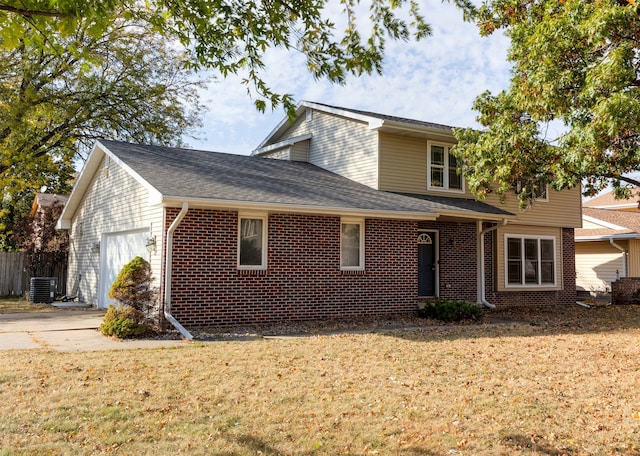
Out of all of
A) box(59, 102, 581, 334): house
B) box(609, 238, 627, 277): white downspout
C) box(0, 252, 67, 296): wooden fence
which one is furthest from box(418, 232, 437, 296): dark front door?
box(0, 252, 67, 296): wooden fence

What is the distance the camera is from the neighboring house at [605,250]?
23109mm

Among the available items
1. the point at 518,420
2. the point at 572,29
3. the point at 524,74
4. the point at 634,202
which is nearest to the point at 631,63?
the point at 572,29

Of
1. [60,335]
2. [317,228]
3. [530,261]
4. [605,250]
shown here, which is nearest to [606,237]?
[605,250]

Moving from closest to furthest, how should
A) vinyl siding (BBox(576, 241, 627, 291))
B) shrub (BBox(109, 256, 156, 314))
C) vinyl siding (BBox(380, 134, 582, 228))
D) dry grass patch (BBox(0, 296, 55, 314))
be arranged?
shrub (BBox(109, 256, 156, 314)) → dry grass patch (BBox(0, 296, 55, 314)) → vinyl siding (BBox(380, 134, 582, 228)) → vinyl siding (BBox(576, 241, 627, 291))

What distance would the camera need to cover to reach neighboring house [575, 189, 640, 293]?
75.8ft

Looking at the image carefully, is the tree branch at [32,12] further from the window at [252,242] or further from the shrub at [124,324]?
the window at [252,242]

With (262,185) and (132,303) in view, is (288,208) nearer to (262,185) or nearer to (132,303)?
(262,185)

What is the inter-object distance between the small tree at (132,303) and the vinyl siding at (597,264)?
2081cm

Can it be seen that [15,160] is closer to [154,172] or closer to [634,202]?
[154,172]

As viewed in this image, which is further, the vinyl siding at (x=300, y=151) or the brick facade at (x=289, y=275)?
the vinyl siding at (x=300, y=151)

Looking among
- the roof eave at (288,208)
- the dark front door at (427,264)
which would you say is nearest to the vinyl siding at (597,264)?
the dark front door at (427,264)

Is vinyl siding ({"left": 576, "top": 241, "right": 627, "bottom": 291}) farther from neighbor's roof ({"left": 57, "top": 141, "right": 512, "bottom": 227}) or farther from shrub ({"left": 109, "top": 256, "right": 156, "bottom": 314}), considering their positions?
shrub ({"left": 109, "top": 256, "right": 156, "bottom": 314})

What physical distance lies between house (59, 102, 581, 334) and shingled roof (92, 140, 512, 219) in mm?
52

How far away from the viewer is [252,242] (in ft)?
39.6
